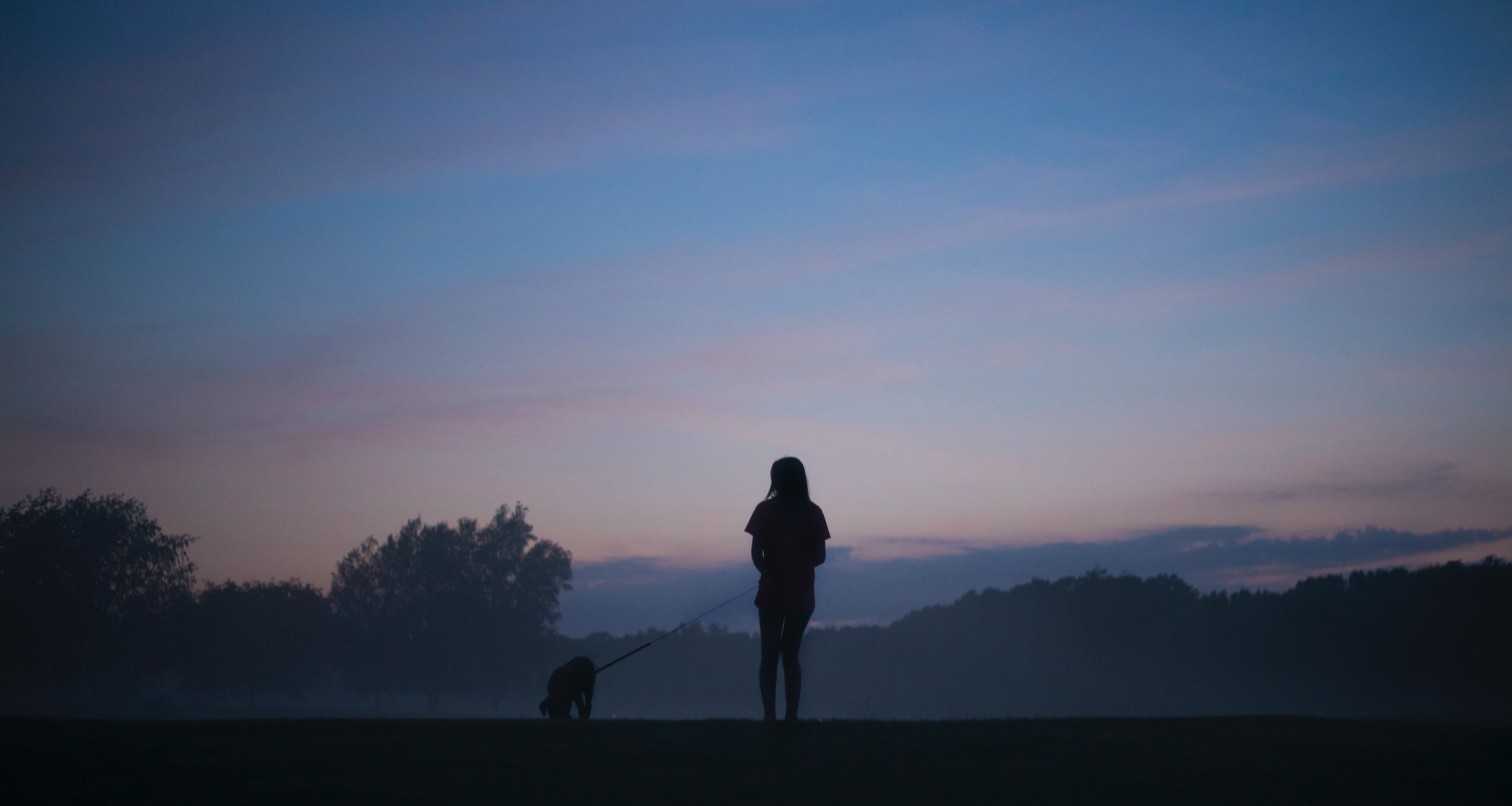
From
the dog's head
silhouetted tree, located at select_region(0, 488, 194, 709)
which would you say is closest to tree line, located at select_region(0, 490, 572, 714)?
silhouetted tree, located at select_region(0, 488, 194, 709)

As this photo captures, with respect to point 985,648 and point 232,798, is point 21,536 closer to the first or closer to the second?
point 232,798

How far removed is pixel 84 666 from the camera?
6638 centimetres

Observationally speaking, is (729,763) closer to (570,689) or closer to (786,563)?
(786,563)

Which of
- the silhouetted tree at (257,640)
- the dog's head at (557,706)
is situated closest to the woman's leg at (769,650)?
the dog's head at (557,706)

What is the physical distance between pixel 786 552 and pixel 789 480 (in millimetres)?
754

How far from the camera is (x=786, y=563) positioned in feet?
37.2

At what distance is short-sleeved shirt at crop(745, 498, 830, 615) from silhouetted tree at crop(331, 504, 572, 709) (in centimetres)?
9591

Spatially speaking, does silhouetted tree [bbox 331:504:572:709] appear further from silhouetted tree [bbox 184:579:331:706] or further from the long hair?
the long hair

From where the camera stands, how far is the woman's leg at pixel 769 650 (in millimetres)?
11341

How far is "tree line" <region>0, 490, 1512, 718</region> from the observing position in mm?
64625

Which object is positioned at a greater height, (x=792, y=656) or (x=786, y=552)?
(x=786, y=552)

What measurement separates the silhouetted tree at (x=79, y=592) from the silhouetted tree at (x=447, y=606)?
29.5 metres

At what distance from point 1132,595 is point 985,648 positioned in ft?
72.2

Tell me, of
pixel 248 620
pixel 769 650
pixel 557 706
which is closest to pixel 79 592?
pixel 248 620
